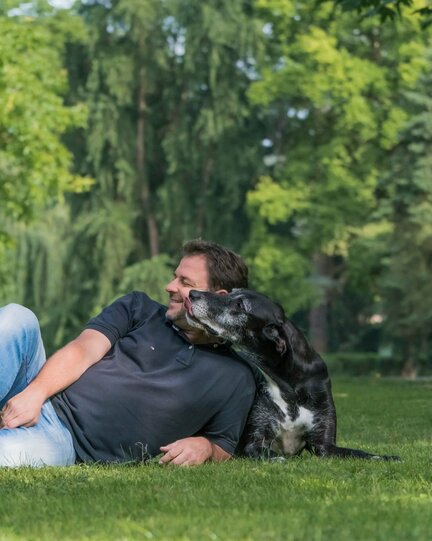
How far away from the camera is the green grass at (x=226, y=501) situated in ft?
13.5

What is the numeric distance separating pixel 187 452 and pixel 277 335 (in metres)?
0.85

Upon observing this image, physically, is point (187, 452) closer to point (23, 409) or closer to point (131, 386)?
point (131, 386)

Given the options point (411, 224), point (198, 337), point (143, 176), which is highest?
point (143, 176)

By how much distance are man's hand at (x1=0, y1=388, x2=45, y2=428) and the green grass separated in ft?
0.91

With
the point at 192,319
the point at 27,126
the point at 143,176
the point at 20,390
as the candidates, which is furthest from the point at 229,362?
the point at 143,176

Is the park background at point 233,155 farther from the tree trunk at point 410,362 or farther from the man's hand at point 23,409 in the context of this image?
the man's hand at point 23,409

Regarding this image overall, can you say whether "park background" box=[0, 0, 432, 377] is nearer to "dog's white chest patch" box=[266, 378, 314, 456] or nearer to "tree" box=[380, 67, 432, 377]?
"tree" box=[380, 67, 432, 377]

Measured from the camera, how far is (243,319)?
648cm

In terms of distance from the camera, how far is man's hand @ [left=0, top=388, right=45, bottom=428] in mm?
5844

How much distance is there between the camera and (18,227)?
35531mm

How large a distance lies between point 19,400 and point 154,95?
1310 inches

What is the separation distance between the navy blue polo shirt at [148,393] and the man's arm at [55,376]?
9 centimetres

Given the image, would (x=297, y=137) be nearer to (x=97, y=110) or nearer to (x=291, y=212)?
(x=291, y=212)

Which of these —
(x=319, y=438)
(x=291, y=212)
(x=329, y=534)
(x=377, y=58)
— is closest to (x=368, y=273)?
(x=291, y=212)
